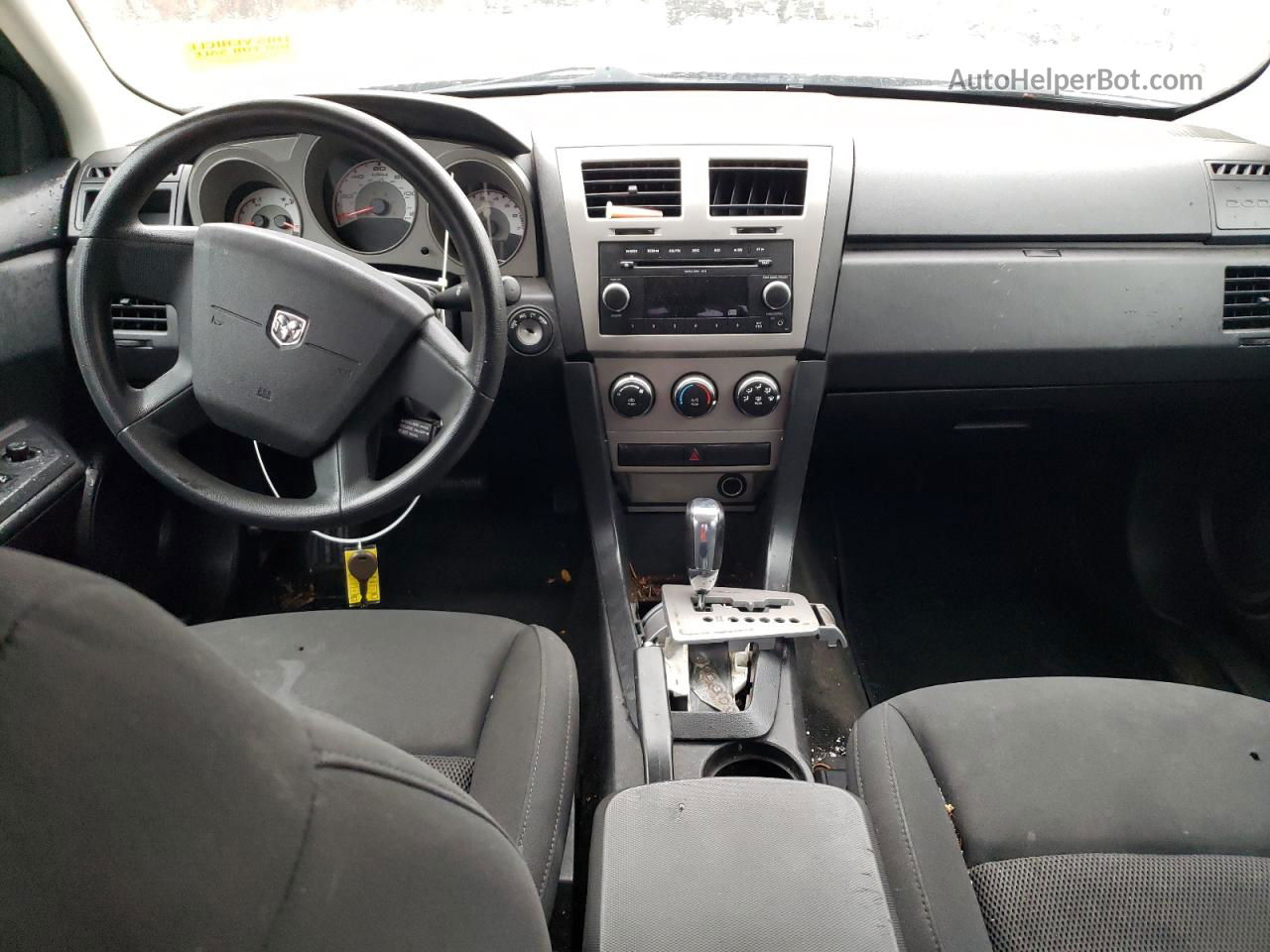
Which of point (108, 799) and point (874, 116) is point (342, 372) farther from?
point (874, 116)

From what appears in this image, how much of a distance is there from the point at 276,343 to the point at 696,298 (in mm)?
687

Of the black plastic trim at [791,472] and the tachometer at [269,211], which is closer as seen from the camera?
the tachometer at [269,211]

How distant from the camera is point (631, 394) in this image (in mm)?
1525

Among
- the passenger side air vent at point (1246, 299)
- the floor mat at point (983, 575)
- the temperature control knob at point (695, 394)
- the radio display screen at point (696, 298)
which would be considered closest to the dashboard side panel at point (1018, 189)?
the passenger side air vent at point (1246, 299)

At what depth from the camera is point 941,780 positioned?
967mm

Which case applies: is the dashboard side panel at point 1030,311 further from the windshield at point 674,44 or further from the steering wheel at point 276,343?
the steering wheel at point 276,343

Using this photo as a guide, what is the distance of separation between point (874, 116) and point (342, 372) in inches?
42.5

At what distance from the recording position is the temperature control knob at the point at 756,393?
1.53 meters

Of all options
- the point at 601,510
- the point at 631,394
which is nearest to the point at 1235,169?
the point at 631,394

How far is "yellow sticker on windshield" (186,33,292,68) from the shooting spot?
4.98ft

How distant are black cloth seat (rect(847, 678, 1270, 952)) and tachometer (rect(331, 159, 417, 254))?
1.09 m

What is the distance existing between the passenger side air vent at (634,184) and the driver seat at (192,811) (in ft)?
3.65

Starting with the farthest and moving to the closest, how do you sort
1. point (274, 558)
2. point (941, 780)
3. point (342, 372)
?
1. point (274, 558)
2. point (342, 372)
3. point (941, 780)

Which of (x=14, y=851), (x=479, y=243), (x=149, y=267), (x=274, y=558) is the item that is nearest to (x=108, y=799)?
(x=14, y=851)
